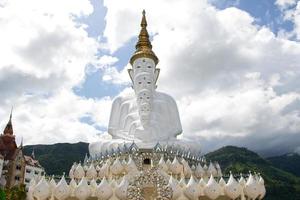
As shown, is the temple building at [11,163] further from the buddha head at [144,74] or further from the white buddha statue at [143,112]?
the buddha head at [144,74]

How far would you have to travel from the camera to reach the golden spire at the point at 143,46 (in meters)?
23.8

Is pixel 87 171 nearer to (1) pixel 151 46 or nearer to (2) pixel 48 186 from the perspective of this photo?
(2) pixel 48 186

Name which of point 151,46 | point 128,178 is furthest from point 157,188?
point 151,46

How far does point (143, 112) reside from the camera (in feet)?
69.6

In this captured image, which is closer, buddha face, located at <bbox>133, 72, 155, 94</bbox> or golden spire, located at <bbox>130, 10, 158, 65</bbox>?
buddha face, located at <bbox>133, 72, 155, 94</bbox>

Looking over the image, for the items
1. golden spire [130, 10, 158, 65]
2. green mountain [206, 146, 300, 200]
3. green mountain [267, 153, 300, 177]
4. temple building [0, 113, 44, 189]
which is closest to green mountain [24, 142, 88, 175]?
temple building [0, 113, 44, 189]

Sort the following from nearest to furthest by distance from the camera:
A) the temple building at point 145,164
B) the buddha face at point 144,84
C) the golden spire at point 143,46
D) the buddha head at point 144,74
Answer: the temple building at point 145,164 < the buddha face at point 144,84 < the buddha head at point 144,74 < the golden spire at point 143,46

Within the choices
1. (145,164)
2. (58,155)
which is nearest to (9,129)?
(58,155)

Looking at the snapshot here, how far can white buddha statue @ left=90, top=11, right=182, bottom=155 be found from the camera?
807 inches

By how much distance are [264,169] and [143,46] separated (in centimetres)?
4192

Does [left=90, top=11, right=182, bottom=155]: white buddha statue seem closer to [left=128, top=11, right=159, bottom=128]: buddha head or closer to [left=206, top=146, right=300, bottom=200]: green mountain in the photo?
[left=128, top=11, right=159, bottom=128]: buddha head

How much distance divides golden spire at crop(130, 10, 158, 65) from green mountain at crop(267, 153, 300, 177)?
59.8 m

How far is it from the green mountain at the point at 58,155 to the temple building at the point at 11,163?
11.3 m

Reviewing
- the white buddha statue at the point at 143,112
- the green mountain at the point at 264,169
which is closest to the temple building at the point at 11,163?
the white buddha statue at the point at 143,112
